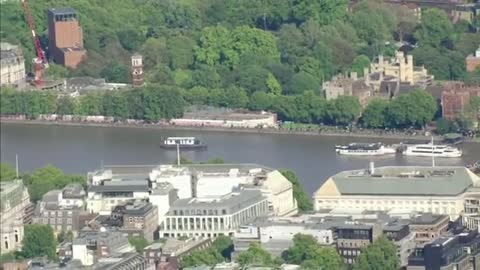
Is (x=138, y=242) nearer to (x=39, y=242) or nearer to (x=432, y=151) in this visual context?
(x=39, y=242)

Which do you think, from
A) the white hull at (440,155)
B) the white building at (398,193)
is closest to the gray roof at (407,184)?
the white building at (398,193)

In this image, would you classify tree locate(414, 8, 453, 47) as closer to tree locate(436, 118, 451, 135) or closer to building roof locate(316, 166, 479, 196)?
tree locate(436, 118, 451, 135)

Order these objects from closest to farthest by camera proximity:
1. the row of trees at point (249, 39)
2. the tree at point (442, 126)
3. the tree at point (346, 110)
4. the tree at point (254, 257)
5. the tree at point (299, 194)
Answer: the tree at point (254, 257) < the tree at point (299, 194) < the tree at point (442, 126) < the tree at point (346, 110) < the row of trees at point (249, 39)

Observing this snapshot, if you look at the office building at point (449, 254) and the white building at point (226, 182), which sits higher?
the white building at point (226, 182)

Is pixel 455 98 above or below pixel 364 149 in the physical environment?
above

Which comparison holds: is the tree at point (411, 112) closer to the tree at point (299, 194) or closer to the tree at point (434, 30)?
the tree at point (434, 30)

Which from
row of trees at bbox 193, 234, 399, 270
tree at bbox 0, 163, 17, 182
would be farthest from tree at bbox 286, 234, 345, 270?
tree at bbox 0, 163, 17, 182

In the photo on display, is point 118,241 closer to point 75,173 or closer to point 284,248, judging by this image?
point 284,248

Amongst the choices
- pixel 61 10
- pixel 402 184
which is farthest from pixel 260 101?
pixel 402 184
